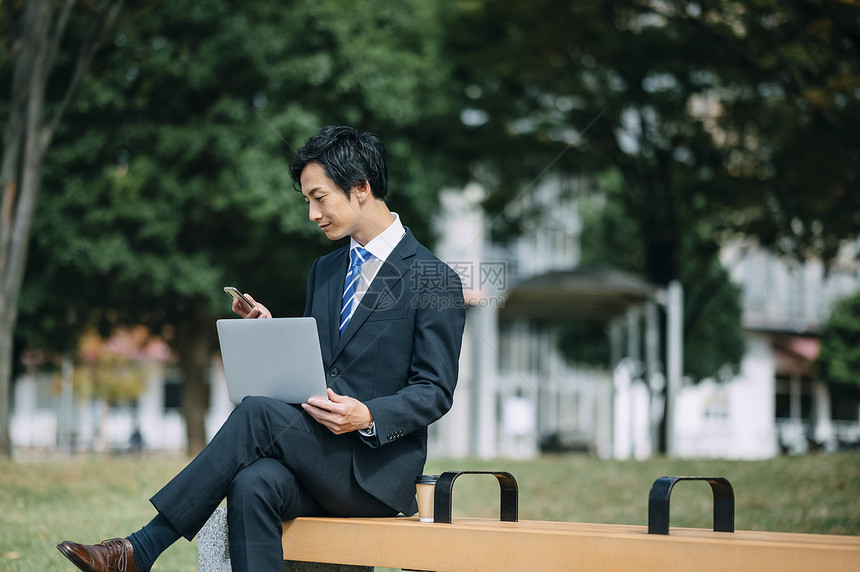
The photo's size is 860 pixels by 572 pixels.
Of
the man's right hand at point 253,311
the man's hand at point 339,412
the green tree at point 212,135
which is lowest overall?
the man's hand at point 339,412

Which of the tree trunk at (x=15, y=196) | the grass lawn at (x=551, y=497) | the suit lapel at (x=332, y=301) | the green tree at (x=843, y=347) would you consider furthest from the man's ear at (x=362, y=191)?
the green tree at (x=843, y=347)

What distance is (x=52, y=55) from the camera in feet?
36.4

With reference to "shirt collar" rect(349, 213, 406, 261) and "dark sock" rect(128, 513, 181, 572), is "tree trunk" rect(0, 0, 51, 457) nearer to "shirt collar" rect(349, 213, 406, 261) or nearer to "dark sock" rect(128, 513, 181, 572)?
"shirt collar" rect(349, 213, 406, 261)

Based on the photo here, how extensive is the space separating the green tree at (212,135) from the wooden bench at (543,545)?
10935mm

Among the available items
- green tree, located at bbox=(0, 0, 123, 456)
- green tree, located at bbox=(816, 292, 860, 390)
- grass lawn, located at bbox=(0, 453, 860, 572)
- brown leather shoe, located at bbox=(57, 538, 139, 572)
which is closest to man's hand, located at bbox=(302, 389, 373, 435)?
brown leather shoe, located at bbox=(57, 538, 139, 572)

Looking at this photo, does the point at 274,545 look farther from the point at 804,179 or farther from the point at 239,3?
the point at 239,3

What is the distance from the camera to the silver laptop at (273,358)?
3246 mm

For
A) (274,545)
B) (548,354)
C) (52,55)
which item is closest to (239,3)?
(52,55)

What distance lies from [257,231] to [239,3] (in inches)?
129

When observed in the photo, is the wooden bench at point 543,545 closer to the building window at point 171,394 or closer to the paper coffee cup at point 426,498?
the paper coffee cup at point 426,498

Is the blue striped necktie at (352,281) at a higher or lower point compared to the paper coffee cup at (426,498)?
higher

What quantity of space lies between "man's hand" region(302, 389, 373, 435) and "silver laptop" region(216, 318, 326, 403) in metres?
0.04

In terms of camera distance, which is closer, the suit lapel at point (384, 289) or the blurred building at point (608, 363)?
the suit lapel at point (384, 289)

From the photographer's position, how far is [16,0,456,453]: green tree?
1428 cm
